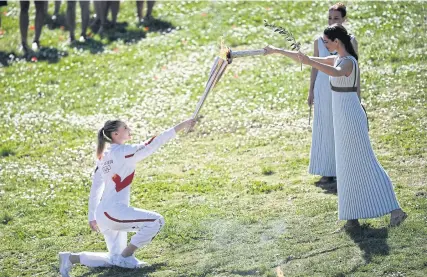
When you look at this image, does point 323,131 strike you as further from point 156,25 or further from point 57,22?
point 57,22

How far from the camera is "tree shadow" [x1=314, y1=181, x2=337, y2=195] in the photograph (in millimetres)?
11241

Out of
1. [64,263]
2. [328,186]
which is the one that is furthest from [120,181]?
[328,186]

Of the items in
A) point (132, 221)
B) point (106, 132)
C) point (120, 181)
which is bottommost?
point (132, 221)

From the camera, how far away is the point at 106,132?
901cm

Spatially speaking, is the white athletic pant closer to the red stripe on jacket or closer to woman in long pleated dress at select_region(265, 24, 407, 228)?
the red stripe on jacket

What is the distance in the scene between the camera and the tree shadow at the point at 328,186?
36.9ft

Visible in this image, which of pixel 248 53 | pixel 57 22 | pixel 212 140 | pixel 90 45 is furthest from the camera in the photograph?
pixel 57 22

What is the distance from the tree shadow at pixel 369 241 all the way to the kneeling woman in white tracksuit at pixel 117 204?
217 centimetres

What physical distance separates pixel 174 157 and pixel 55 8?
9.19 meters

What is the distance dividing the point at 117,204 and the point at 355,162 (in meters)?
2.73

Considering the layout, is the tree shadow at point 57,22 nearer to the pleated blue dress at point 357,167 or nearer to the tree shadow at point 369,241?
the pleated blue dress at point 357,167

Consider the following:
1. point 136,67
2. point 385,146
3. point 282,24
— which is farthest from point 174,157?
point 282,24

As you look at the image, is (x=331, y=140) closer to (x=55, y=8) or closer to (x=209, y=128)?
(x=209, y=128)

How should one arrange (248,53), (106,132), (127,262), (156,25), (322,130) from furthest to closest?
1. (156,25)
2. (322,130)
3. (127,262)
4. (106,132)
5. (248,53)
